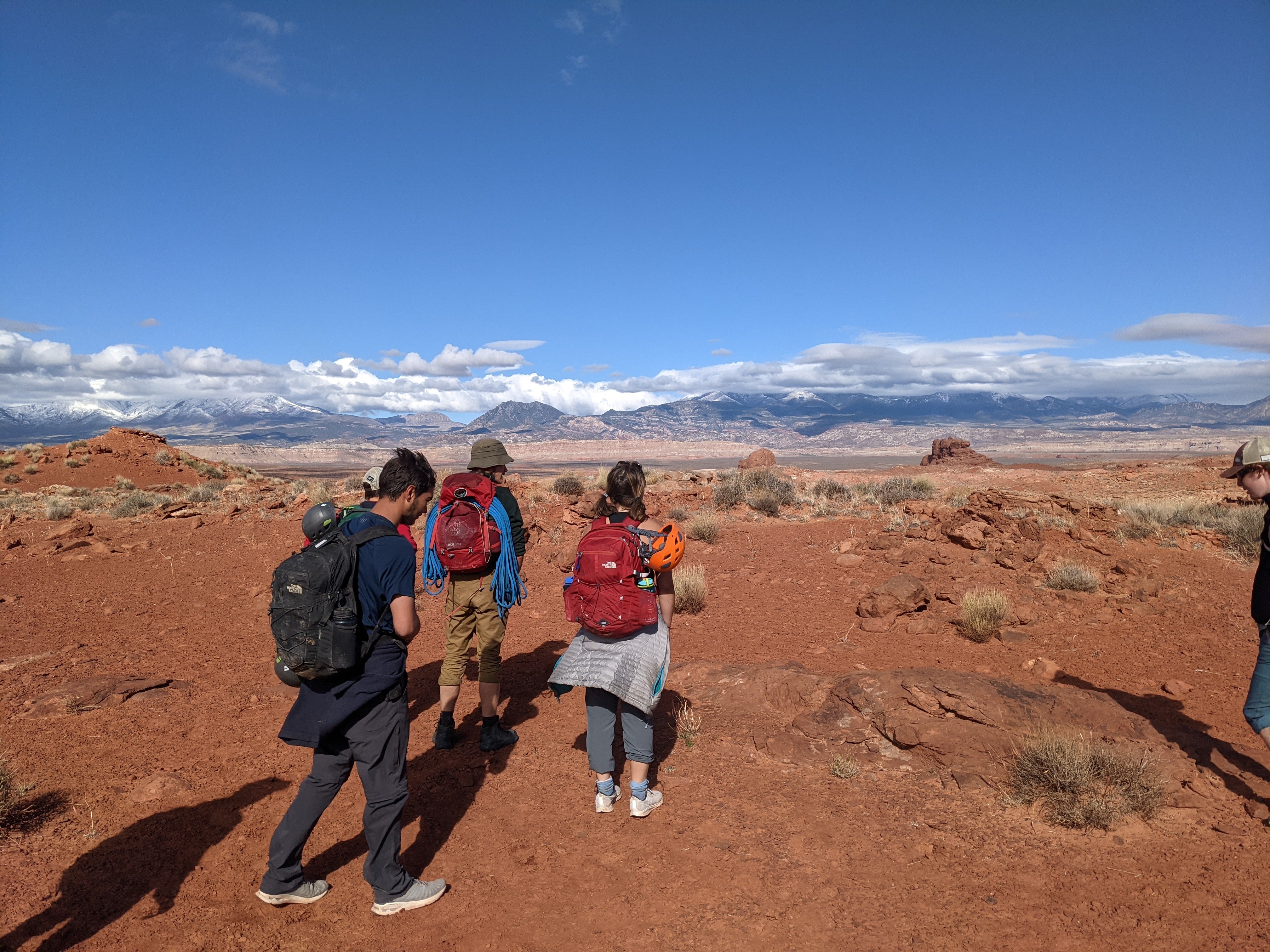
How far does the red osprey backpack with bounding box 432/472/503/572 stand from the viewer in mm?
4430

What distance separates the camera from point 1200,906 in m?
3.03

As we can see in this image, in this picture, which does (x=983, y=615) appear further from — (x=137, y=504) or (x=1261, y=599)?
(x=137, y=504)

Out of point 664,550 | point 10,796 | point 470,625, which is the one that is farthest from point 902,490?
point 10,796

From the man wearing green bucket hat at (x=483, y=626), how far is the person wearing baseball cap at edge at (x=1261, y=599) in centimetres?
385

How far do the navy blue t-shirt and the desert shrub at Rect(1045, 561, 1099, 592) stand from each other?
7.72m

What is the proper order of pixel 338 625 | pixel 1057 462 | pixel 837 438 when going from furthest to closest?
pixel 837 438
pixel 1057 462
pixel 338 625

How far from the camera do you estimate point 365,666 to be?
2957 millimetres

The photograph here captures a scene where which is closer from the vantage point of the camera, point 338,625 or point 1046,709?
point 338,625

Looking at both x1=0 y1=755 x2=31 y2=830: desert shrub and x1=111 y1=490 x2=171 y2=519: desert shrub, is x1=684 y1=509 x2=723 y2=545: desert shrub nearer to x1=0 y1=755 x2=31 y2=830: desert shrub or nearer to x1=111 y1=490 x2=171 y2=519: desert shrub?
x1=0 y1=755 x2=31 y2=830: desert shrub

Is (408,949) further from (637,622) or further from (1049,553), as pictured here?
(1049,553)

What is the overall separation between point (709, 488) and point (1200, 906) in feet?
49.9

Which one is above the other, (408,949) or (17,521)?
(17,521)

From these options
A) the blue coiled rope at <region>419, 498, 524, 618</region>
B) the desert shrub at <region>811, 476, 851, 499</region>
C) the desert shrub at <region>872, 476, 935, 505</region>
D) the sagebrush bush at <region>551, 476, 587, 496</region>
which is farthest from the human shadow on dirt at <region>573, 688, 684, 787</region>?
the sagebrush bush at <region>551, 476, 587, 496</region>

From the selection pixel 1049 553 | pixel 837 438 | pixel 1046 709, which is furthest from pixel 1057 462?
pixel 837 438
